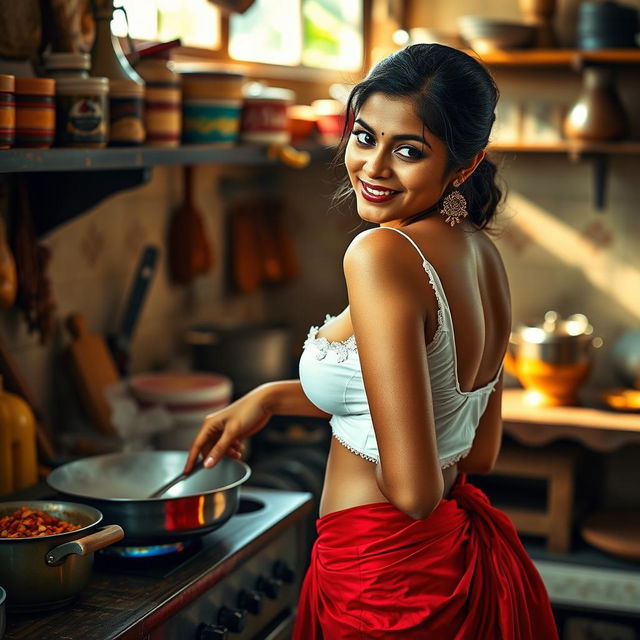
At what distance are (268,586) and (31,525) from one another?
54cm

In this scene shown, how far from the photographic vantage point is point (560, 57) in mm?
3262

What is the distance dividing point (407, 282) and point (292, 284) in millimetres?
2410

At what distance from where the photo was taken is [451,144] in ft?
4.82

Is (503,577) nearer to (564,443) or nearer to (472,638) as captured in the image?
(472,638)

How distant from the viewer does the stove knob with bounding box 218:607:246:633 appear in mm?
1777

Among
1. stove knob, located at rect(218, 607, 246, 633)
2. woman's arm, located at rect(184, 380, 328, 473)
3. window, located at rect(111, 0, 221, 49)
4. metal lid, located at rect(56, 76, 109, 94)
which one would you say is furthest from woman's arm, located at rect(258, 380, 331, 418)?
window, located at rect(111, 0, 221, 49)

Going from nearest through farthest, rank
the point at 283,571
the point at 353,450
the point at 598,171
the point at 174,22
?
1. the point at 353,450
2. the point at 283,571
3. the point at 174,22
4. the point at 598,171

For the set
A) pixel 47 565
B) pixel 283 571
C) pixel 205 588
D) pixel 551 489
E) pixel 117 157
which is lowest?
pixel 551 489

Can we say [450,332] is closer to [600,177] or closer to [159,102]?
[159,102]

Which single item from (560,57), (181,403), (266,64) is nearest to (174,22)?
(266,64)

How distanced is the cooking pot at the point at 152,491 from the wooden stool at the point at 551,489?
4.77ft

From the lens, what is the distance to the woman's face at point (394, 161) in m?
1.47

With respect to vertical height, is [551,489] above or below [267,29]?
below

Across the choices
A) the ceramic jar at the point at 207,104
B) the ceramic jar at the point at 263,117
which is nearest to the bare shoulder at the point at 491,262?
the ceramic jar at the point at 207,104
